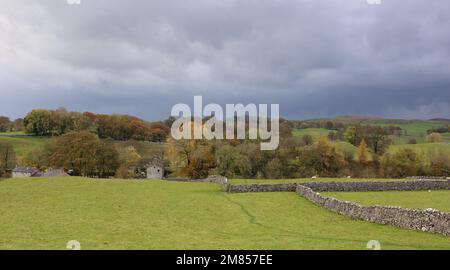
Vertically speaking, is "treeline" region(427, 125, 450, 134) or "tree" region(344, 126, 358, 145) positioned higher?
"treeline" region(427, 125, 450, 134)

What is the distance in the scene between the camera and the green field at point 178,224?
16.5 metres

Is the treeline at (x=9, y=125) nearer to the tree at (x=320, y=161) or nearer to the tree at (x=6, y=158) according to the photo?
the tree at (x=6, y=158)

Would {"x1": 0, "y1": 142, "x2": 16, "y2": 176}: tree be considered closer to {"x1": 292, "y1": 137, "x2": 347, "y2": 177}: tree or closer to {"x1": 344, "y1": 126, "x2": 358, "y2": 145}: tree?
{"x1": 292, "y1": 137, "x2": 347, "y2": 177}: tree

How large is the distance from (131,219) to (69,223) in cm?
316

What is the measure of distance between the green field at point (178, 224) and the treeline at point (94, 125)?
2984 inches

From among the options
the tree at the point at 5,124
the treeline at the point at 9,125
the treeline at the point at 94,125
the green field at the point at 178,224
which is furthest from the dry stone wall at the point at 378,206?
the tree at the point at 5,124

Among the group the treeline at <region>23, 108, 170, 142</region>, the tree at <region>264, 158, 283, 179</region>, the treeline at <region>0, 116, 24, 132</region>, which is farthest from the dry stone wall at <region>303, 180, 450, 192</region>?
the treeline at <region>0, 116, 24, 132</region>

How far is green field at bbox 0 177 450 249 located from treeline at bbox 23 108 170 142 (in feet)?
249

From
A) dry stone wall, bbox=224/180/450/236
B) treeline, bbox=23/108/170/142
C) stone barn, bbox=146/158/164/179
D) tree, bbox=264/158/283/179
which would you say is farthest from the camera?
treeline, bbox=23/108/170/142

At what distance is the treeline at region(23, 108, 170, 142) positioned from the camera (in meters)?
115

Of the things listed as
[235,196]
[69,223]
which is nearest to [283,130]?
[235,196]

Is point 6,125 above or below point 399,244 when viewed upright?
above
